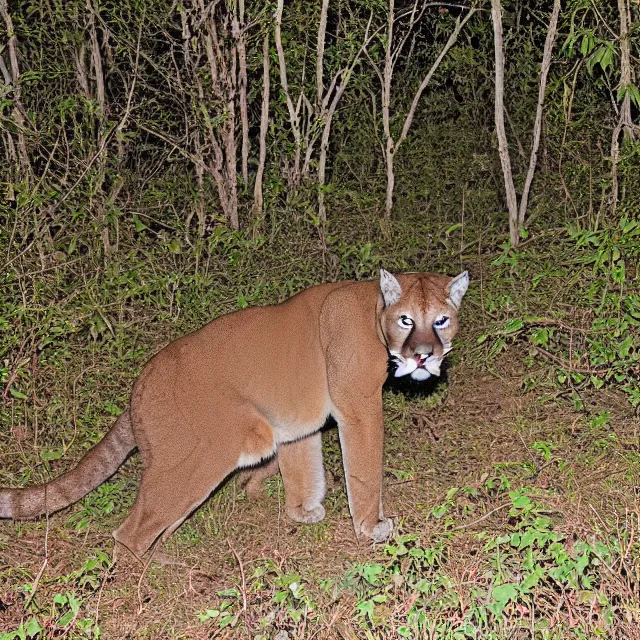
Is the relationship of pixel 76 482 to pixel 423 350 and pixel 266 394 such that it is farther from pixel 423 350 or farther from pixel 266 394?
pixel 423 350

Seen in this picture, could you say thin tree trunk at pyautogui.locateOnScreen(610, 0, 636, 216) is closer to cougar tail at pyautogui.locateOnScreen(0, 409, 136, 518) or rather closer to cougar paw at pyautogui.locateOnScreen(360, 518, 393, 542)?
cougar paw at pyautogui.locateOnScreen(360, 518, 393, 542)

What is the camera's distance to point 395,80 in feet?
33.0

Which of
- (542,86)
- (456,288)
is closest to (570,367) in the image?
(456,288)

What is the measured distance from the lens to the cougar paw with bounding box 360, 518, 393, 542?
639cm

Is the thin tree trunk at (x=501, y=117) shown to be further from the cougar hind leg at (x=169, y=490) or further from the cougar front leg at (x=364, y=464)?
the cougar hind leg at (x=169, y=490)

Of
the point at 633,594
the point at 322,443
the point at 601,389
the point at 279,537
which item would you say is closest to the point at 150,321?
the point at 322,443

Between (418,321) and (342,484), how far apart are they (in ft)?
4.67

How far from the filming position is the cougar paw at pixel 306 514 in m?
6.79

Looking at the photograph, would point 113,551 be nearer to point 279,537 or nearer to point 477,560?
point 279,537

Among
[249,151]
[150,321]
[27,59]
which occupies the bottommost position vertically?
[150,321]

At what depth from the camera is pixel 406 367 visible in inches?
247

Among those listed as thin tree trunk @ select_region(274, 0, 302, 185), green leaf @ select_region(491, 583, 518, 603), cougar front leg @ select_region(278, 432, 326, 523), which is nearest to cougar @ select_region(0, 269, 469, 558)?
cougar front leg @ select_region(278, 432, 326, 523)

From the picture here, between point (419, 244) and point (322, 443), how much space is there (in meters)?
2.04

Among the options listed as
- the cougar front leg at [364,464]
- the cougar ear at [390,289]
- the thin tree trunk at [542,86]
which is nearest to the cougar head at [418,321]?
the cougar ear at [390,289]
